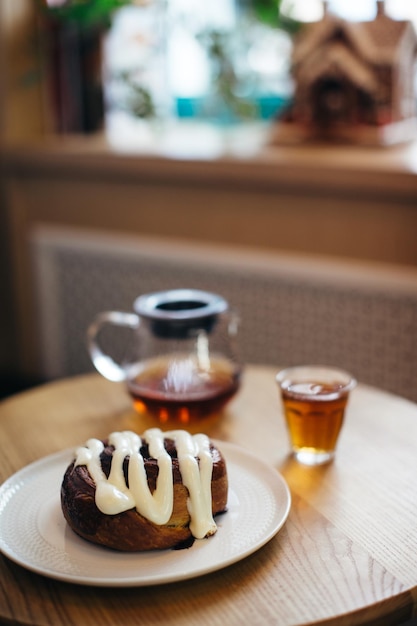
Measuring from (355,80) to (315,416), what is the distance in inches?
50.8

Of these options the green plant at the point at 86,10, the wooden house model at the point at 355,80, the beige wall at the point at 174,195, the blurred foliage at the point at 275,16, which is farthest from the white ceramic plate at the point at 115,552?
the green plant at the point at 86,10

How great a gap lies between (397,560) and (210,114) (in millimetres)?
1839

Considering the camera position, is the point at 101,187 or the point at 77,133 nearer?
the point at 101,187

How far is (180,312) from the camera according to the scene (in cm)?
118

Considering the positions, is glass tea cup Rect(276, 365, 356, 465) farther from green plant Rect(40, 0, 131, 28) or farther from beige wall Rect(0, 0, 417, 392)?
green plant Rect(40, 0, 131, 28)

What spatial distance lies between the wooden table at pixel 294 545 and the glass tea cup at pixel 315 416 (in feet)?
0.08

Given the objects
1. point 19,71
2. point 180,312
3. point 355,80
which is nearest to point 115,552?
point 180,312

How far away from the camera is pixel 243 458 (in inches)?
39.7

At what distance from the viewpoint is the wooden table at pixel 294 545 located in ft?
2.46

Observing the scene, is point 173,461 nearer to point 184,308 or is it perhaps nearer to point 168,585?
point 168,585

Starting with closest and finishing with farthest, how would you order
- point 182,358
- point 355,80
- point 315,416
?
1. point 315,416
2. point 182,358
3. point 355,80

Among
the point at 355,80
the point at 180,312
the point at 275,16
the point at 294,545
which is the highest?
the point at 275,16

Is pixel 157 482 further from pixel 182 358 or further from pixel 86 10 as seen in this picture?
pixel 86 10

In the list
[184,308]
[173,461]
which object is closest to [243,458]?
[173,461]
